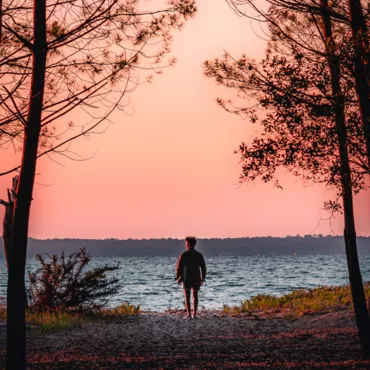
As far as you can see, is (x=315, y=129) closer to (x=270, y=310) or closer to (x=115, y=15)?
(x=115, y=15)

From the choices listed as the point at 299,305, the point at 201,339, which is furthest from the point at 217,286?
the point at 201,339

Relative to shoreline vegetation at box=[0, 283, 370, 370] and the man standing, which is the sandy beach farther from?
the man standing

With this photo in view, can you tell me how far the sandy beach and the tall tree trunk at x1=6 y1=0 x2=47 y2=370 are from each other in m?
0.88

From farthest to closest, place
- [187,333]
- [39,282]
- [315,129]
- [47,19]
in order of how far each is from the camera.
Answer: [39,282]
[187,333]
[315,129]
[47,19]

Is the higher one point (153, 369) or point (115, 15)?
point (115, 15)

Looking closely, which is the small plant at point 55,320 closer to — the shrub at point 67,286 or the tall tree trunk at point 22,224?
the shrub at point 67,286

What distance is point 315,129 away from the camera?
10703mm

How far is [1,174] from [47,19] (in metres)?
2.65

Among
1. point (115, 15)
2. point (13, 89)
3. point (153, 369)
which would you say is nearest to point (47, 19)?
point (115, 15)

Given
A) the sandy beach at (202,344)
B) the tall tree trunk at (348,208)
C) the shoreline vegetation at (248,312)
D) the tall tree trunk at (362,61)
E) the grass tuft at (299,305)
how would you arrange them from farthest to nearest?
the grass tuft at (299,305) → the shoreline vegetation at (248,312) → the tall tree trunk at (348,208) → the tall tree trunk at (362,61) → the sandy beach at (202,344)

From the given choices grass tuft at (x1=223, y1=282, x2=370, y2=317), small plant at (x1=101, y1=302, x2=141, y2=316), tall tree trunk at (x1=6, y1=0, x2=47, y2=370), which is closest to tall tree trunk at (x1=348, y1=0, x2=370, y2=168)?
tall tree trunk at (x1=6, y1=0, x2=47, y2=370)

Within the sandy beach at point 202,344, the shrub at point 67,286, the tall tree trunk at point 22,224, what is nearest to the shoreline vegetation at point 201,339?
the sandy beach at point 202,344

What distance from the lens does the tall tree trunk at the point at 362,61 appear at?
10.2m

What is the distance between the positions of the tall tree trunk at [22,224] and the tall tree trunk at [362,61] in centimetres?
493
